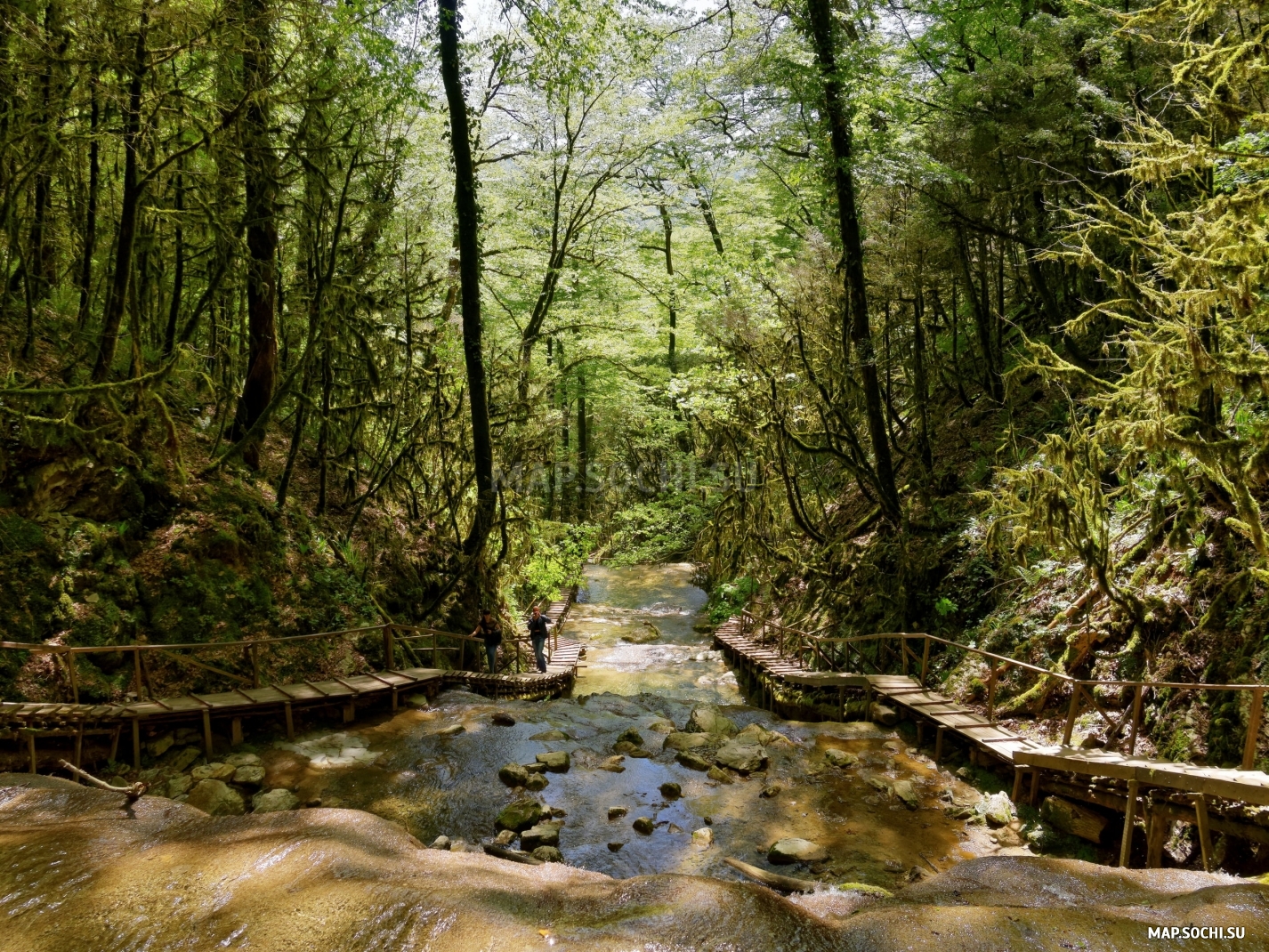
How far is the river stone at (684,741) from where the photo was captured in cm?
956

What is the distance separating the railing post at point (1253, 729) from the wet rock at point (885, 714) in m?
5.02

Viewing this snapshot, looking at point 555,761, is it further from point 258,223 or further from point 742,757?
point 258,223

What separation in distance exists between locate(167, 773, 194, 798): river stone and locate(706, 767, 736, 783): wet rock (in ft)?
18.5

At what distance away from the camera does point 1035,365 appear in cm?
777

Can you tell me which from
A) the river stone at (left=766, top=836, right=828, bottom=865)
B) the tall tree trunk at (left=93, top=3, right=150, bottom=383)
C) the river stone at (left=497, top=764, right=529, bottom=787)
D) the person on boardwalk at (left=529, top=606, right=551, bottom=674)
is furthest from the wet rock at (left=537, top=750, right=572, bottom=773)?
the tall tree trunk at (left=93, top=3, right=150, bottom=383)

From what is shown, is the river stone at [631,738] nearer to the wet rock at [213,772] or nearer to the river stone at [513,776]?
the river stone at [513,776]

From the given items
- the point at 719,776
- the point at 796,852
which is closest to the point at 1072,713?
the point at 796,852

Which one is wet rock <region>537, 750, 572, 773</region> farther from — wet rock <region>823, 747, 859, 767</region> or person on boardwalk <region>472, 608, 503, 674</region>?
person on boardwalk <region>472, 608, 503, 674</region>

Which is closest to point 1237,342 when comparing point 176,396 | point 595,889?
point 595,889

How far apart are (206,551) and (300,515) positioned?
8.18 feet

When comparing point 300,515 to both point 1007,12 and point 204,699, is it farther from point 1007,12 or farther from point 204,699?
point 1007,12

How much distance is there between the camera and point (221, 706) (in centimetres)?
812

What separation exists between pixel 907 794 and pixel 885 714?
2.71 meters

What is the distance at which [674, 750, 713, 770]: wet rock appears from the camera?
8805 mm
